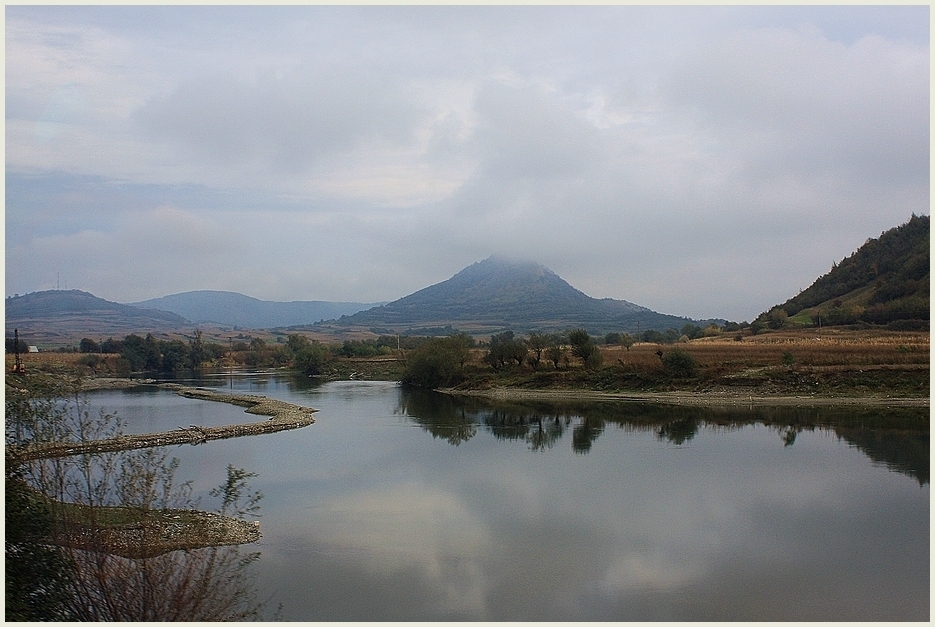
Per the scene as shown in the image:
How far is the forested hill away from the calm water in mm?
27137

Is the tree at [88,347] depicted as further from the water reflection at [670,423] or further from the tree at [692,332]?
the tree at [692,332]

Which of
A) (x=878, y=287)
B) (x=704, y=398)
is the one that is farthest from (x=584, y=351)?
(x=878, y=287)

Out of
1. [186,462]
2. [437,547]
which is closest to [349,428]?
[186,462]

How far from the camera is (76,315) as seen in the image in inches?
6220

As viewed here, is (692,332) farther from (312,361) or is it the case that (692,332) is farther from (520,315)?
(520,315)

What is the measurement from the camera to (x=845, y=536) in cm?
1217

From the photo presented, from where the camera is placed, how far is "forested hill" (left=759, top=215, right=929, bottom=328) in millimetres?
48781

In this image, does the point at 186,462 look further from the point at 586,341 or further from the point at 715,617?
the point at 586,341

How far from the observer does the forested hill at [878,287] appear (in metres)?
48.8

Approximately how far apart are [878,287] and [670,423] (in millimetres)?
39512

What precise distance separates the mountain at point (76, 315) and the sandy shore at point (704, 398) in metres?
90.2

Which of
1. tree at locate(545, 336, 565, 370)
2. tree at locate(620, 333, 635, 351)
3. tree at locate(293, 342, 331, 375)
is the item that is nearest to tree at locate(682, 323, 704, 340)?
tree at locate(620, 333, 635, 351)

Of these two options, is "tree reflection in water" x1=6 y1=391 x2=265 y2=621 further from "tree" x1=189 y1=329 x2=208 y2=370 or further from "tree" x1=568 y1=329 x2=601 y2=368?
"tree" x1=189 y1=329 x2=208 y2=370

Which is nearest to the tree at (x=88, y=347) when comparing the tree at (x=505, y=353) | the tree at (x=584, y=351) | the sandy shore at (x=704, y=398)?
the tree at (x=505, y=353)
